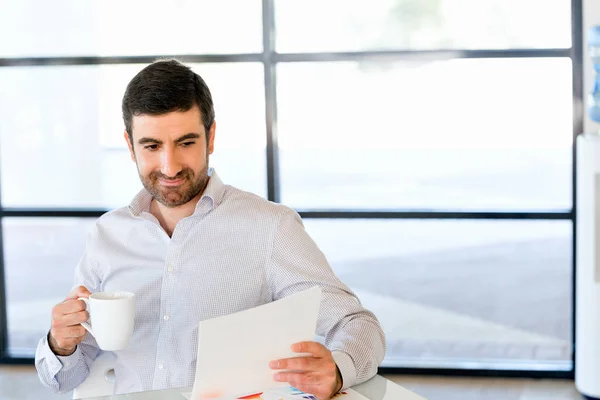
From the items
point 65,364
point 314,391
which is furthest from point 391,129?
point 314,391

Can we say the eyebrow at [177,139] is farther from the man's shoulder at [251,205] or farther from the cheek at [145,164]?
the man's shoulder at [251,205]

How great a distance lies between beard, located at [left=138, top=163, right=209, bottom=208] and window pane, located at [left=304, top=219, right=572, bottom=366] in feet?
6.38

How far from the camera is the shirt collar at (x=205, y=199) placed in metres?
1.89

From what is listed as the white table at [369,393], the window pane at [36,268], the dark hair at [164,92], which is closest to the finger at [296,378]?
the white table at [369,393]

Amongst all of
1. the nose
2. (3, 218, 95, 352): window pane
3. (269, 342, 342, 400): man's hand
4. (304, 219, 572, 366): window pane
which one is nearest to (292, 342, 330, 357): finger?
(269, 342, 342, 400): man's hand

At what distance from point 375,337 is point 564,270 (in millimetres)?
2182

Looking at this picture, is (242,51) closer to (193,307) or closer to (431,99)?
(431,99)

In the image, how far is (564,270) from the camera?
369 centimetres

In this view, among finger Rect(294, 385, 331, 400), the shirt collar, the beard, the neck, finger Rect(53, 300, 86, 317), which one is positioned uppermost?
the beard

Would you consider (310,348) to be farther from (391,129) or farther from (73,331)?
(391,129)

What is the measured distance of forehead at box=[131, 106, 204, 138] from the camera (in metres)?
1.79

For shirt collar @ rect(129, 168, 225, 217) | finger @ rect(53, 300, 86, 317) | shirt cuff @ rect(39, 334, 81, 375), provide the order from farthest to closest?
shirt collar @ rect(129, 168, 225, 217) < shirt cuff @ rect(39, 334, 81, 375) < finger @ rect(53, 300, 86, 317)

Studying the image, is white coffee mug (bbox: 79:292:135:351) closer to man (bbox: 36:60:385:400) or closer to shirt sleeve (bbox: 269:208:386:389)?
man (bbox: 36:60:385:400)

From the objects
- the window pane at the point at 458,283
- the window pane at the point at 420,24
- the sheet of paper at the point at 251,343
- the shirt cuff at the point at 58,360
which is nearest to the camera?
the sheet of paper at the point at 251,343
